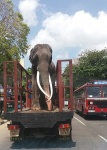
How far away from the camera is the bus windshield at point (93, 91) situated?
26469 mm

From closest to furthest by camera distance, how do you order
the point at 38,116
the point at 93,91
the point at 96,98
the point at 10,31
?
the point at 38,116 < the point at 96,98 < the point at 93,91 < the point at 10,31

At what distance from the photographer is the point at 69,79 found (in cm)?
1311

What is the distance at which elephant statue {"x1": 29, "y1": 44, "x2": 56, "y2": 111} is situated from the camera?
44.7 feet

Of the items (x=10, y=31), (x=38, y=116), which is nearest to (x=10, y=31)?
(x=10, y=31)

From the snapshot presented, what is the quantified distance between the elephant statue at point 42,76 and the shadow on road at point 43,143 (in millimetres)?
1272

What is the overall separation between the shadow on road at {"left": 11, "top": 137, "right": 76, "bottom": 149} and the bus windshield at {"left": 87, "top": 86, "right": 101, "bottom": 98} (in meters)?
12.4

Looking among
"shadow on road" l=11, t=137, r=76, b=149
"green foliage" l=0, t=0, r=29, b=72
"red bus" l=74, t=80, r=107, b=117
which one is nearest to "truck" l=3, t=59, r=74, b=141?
"shadow on road" l=11, t=137, r=76, b=149

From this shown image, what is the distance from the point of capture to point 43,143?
43.7ft

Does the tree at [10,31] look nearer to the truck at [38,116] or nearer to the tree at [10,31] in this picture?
the tree at [10,31]

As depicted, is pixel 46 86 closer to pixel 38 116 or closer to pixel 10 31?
pixel 38 116

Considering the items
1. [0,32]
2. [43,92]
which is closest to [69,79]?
[43,92]

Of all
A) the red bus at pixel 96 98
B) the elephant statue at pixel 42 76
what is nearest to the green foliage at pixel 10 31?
the red bus at pixel 96 98

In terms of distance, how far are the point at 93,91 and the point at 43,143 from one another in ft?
45.3

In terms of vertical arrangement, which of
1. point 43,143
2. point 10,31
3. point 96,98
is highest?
point 10,31
